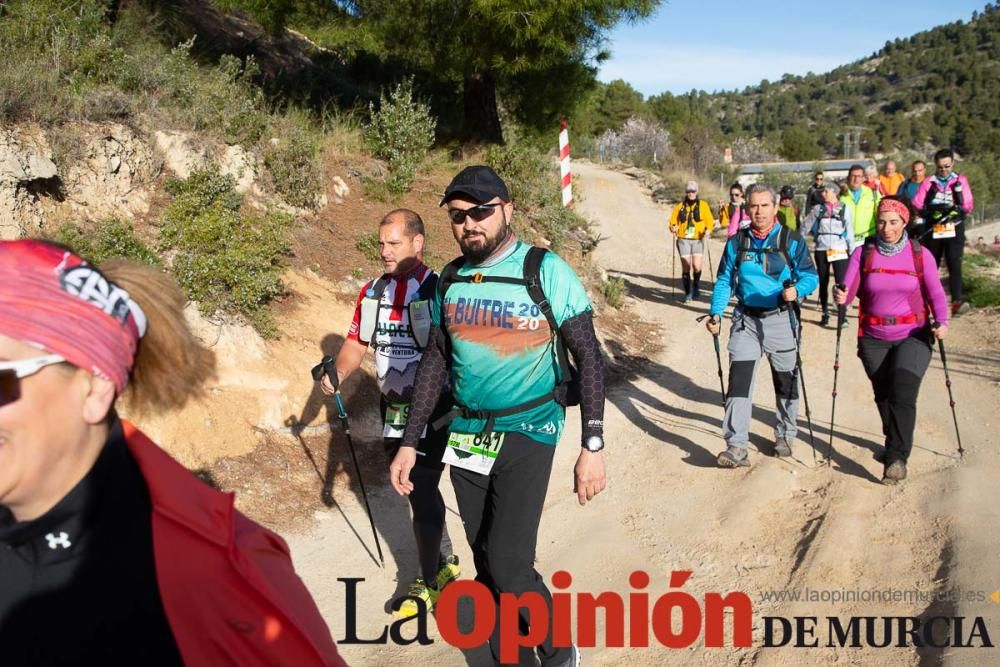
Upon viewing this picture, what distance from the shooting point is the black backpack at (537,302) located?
3537 mm

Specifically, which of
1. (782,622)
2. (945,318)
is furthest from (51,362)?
(945,318)

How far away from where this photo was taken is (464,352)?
11.9 ft

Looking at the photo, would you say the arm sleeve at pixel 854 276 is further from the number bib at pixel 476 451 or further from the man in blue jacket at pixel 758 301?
the number bib at pixel 476 451

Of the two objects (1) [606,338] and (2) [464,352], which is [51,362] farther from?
(1) [606,338]

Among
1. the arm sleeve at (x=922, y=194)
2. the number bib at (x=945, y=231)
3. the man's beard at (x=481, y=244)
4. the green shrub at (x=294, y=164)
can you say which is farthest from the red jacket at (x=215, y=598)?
the number bib at (x=945, y=231)

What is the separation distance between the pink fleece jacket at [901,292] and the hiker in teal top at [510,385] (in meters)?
3.55

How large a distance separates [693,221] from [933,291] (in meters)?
7.25

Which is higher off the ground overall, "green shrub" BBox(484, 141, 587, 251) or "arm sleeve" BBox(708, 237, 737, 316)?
"green shrub" BBox(484, 141, 587, 251)

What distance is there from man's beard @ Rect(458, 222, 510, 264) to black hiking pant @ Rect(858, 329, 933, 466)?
12.8ft

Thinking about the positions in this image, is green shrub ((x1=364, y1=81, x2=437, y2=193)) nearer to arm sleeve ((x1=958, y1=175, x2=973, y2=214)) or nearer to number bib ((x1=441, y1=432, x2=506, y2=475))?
arm sleeve ((x1=958, y1=175, x2=973, y2=214))

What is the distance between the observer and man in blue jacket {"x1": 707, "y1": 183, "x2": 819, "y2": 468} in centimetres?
646

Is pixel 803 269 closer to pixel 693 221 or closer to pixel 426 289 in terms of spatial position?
pixel 426 289

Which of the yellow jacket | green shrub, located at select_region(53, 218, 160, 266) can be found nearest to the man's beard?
green shrub, located at select_region(53, 218, 160, 266)

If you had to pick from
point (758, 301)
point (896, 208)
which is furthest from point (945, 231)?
point (758, 301)
